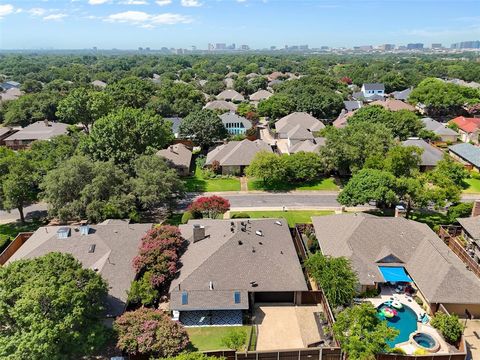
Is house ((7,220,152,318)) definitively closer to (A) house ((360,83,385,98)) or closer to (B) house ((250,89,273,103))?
(B) house ((250,89,273,103))

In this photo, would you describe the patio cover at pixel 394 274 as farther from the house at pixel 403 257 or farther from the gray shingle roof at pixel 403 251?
the gray shingle roof at pixel 403 251

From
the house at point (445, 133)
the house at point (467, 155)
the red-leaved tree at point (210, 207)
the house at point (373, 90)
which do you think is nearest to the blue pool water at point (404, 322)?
the red-leaved tree at point (210, 207)

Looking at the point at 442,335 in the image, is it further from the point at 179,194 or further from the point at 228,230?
the point at 179,194

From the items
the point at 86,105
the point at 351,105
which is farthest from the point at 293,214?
the point at 351,105

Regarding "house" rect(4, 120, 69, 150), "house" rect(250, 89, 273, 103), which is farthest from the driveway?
"house" rect(250, 89, 273, 103)

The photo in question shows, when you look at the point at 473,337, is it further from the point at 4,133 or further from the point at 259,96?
the point at 259,96

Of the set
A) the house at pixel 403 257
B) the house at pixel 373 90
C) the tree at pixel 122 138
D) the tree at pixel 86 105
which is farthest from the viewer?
the house at pixel 373 90

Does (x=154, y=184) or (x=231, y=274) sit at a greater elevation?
(x=154, y=184)

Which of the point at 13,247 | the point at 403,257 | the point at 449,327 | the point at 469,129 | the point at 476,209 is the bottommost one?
the point at 13,247
